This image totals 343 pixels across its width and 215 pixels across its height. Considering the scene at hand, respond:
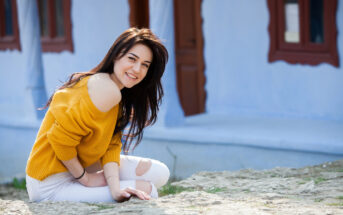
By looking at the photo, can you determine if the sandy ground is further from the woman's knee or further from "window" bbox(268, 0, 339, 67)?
"window" bbox(268, 0, 339, 67)

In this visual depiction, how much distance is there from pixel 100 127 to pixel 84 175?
411 millimetres

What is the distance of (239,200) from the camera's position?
13.8 ft

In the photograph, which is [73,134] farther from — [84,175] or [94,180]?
[94,180]

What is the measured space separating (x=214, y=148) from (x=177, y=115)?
2.65 feet

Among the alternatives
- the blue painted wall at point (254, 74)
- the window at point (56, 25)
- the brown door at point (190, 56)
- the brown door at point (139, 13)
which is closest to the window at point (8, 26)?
the window at point (56, 25)

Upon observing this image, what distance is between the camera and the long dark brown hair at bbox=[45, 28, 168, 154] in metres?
4.00

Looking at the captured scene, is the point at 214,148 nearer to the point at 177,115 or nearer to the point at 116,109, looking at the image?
the point at 177,115

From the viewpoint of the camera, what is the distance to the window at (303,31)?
24.5 ft

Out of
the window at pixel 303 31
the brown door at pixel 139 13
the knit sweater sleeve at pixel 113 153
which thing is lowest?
the knit sweater sleeve at pixel 113 153

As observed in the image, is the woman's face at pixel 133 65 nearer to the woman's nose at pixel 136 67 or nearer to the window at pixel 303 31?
the woman's nose at pixel 136 67

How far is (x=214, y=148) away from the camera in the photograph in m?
7.32

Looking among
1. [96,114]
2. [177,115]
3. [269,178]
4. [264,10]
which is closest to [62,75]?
[177,115]

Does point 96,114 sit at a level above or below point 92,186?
above

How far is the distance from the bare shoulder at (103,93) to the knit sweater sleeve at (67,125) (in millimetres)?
94
